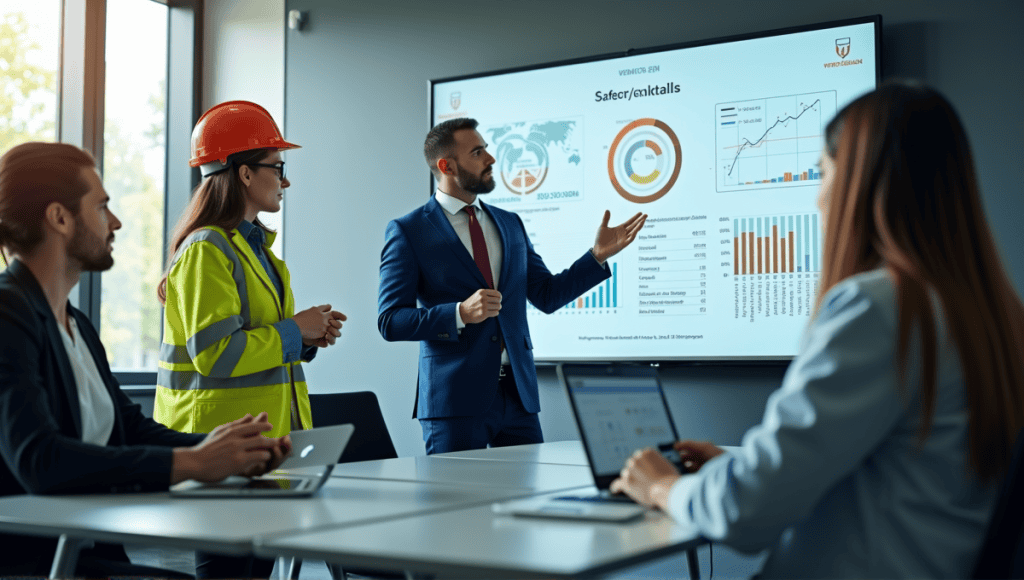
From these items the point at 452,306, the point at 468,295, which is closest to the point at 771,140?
the point at 468,295

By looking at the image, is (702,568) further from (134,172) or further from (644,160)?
(134,172)

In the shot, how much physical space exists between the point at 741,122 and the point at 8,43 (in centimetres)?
338

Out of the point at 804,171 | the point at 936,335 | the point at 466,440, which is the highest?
the point at 804,171

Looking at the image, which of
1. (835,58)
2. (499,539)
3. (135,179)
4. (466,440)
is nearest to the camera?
(499,539)

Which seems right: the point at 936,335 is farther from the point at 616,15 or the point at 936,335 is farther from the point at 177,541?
the point at 616,15

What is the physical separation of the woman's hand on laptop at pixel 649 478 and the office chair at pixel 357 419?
4.76 feet

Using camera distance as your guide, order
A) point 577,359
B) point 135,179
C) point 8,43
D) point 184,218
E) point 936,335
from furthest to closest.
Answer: point 135,179
point 8,43
point 577,359
point 184,218
point 936,335

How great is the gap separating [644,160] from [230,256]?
2.05 metres

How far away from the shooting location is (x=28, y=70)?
453 cm

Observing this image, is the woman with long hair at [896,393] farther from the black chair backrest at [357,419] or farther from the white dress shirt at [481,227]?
the white dress shirt at [481,227]

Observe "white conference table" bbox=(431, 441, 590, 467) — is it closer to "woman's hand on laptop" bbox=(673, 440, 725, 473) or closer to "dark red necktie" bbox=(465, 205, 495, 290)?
"woman's hand on laptop" bbox=(673, 440, 725, 473)

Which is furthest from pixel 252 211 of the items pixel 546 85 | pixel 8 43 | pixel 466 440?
pixel 8 43

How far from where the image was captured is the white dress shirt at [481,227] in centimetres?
335

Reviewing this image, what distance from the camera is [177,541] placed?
4.19 ft
